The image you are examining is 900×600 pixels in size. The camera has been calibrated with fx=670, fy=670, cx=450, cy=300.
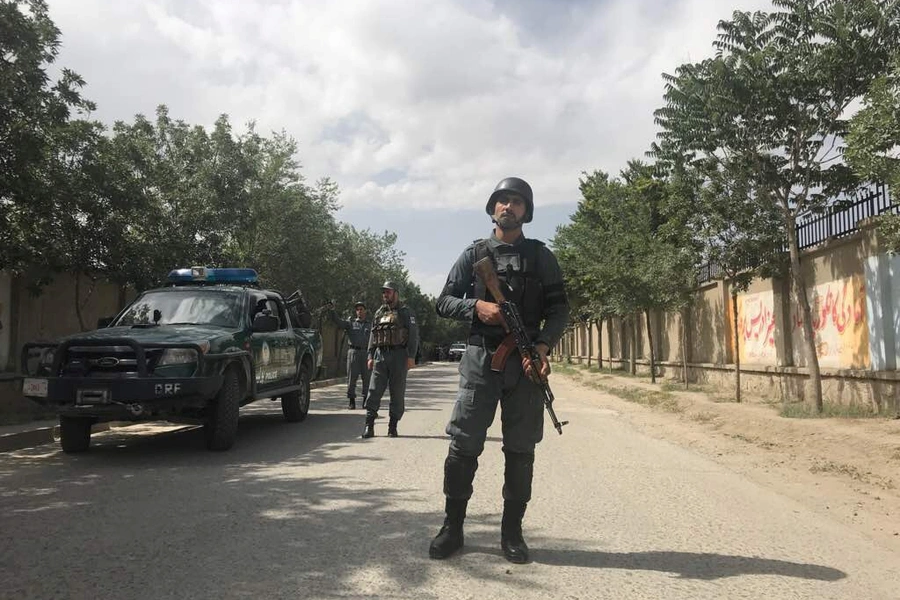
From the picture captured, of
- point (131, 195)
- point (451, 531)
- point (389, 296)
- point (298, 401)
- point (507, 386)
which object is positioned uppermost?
point (131, 195)

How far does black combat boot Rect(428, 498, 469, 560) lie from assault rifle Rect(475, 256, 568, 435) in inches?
28.3

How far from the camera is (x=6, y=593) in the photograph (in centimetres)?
315

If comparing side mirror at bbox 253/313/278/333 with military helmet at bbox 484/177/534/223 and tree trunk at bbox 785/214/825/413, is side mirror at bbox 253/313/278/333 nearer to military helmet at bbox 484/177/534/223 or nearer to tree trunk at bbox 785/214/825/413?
military helmet at bbox 484/177/534/223

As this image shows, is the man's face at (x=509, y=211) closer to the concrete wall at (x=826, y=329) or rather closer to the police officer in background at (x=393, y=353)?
the police officer in background at (x=393, y=353)

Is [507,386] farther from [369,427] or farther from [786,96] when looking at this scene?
[786,96]

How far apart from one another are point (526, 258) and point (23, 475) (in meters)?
5.13

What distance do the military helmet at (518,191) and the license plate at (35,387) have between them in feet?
16.5

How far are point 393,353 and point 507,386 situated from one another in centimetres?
494

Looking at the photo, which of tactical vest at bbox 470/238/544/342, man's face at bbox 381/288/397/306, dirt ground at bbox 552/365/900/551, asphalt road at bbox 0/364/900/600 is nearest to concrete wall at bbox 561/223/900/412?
dirt ground at bbox 552/365/900/551

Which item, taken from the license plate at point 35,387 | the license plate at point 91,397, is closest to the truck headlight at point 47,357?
the license plate at point 35,387

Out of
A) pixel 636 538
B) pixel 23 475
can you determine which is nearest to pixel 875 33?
pixel 636 538

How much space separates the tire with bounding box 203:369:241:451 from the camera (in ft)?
23.4

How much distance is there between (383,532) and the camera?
165 inches

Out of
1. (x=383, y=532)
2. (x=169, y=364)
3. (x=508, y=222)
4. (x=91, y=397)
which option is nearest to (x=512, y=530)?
(x=383, y=532)
